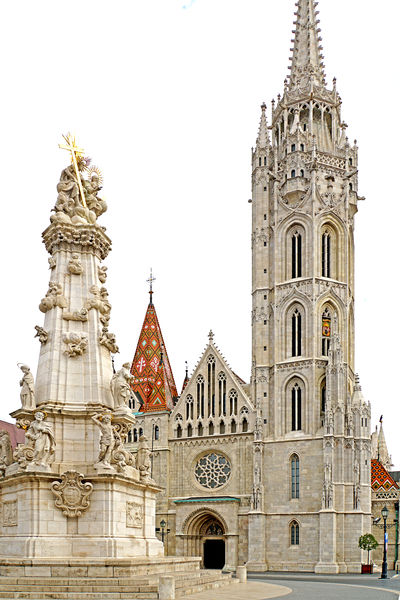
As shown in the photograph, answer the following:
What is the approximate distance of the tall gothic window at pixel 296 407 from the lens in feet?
164

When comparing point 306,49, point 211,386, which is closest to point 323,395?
point 211,386

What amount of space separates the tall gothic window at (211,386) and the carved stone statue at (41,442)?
33.5 m

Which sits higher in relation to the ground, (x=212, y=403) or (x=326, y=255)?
(x=326, y=255)

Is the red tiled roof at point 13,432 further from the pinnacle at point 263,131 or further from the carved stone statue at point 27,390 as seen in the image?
the carved stone statue at point 27,390

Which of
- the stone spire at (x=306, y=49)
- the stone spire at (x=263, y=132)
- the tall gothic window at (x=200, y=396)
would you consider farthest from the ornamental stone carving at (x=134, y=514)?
the stone spire at (x=306, y=49)

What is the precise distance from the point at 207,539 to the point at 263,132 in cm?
2695

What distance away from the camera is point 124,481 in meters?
19.4

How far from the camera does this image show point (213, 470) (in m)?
51.5

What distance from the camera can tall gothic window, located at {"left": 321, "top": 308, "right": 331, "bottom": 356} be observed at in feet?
168

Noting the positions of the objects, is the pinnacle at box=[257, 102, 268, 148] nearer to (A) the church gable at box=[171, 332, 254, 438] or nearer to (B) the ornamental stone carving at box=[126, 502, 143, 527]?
(A) the church gable at box=[171, 332, 254, 438]

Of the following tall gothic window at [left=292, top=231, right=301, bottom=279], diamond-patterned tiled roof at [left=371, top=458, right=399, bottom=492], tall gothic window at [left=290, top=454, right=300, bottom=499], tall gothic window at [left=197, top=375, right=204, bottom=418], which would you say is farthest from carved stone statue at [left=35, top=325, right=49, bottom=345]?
diamond-patterned tiled roof at [left=371, top=458, right=399, bottom=492]

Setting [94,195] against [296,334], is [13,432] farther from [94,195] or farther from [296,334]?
[94,195]

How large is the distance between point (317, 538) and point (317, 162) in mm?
23223

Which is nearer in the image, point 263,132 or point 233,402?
point 233,402
